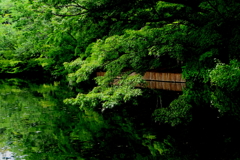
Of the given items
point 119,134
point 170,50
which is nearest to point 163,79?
point 170,50

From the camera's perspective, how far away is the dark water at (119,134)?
6957mm

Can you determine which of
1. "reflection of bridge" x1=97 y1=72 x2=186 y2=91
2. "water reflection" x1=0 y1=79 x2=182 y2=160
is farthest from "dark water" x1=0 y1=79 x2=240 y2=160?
"reflection of bridge" x1=97 y1=72 x2=186 y2=91

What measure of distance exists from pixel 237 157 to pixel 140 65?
175 inches

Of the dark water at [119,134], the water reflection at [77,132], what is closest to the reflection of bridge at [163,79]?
the dark water at [119,134]

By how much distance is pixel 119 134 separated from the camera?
28.1ft

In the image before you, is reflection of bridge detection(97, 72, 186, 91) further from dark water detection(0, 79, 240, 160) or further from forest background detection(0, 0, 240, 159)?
forest background detection(0, 0, 240, 159)

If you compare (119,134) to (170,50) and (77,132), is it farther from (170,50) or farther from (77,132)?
(170,50)

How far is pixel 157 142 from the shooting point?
771 cm

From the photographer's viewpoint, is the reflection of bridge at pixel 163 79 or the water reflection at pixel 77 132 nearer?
the water reflection at pixel 77 132

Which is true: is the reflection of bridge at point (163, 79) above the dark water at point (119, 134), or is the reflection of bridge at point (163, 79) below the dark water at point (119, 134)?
above

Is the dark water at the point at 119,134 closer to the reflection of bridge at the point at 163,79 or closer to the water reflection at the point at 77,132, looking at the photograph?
the water reflection at the point at 77,132

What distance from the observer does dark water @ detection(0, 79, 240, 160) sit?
696 centimetres

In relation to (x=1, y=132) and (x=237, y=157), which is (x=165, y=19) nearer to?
(x=237, y=157)

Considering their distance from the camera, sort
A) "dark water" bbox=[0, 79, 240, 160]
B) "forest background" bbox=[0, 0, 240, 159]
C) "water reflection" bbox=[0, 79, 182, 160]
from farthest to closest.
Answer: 1. "forest background" bbox=[0, 0, 240, 159]
2. "water reflection" bbox=[0, 79, 182, 160]
3. "dark water" bbox=[0, 79, 240, 160]
